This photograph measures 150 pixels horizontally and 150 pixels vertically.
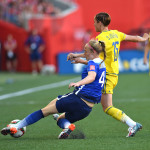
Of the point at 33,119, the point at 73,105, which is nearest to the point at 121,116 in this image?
the point at 73,105

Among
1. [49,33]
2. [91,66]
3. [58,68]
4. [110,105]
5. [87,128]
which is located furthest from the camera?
[49,33]

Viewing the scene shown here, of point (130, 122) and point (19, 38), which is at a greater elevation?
point (19, 38)

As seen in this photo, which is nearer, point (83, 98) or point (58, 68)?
point (83, 98)

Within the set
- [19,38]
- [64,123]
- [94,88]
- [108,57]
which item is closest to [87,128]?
[64,123]

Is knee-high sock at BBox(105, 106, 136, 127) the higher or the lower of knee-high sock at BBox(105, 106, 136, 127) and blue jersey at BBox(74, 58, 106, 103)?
the lower

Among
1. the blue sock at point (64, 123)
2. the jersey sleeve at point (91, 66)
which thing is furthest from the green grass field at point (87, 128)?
the jersey sleeve at point (91, 66)

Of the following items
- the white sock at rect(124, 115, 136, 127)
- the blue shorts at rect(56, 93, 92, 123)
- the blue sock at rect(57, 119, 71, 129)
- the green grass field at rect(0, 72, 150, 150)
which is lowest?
the green grass field at rect(0, 72, 150, 150)

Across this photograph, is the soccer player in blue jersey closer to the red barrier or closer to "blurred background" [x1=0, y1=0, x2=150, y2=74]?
"blurred background" [x1=0, y1=0, x2=150, y2=74]

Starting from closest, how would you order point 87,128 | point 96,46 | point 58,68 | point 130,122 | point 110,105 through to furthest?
point 96,46
point 130,122
point 110,105
point 87,128
point 58,68

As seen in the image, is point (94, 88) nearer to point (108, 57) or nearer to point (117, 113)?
point (117, 113)

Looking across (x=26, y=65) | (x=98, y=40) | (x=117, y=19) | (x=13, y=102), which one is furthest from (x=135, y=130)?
(x=117, y=19)

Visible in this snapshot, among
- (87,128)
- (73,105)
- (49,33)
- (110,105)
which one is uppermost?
(49,33)

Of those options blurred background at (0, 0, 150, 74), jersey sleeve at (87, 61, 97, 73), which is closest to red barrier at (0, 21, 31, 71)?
blurred background at (0, 0, 150, 74)

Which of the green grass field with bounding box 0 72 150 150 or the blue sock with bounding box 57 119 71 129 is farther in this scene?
the blue sock with bounding box 57 119 71 129
